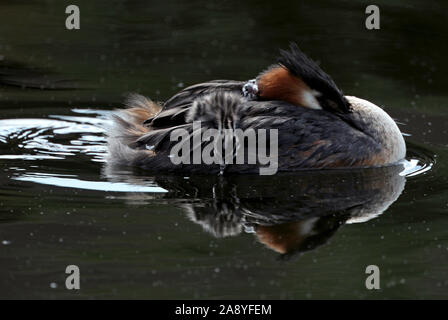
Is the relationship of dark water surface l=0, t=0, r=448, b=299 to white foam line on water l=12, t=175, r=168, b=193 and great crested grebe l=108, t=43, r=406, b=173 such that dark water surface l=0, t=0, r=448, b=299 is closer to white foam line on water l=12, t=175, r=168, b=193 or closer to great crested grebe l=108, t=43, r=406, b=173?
white foam line on water l=12, t=175, r=168, b=193

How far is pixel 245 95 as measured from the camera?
8.41 meters

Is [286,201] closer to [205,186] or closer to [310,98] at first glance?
[205,186]

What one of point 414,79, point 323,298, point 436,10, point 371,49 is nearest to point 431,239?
point 323,298

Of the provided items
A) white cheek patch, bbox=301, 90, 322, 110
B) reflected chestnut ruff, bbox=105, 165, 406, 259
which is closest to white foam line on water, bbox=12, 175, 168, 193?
reflected chestnut ruff, bbox=105, 165, 406, 259

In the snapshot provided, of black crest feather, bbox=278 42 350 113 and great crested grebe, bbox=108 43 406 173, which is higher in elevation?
black crest feather, bbox=278 42 350 113

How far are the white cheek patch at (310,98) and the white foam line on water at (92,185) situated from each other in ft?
5.25

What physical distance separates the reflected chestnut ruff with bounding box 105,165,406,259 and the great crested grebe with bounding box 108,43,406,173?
13 cm

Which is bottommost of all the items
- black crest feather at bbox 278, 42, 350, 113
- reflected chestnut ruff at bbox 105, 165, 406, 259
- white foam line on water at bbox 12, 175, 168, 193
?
reflected chestnut ruff at bbox 105, 165, 406, 259

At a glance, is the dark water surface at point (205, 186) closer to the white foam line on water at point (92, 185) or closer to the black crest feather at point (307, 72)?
the white foam line on water at point (92, 185)

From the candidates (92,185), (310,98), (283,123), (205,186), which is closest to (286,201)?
(205,186)

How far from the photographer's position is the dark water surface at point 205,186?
6020 millimetres

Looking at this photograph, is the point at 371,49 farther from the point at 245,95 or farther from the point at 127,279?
the point at 127,279

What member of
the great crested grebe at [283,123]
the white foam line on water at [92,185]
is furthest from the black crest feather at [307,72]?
the white foam line on water at [92,185]

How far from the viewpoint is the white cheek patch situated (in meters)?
8.40
